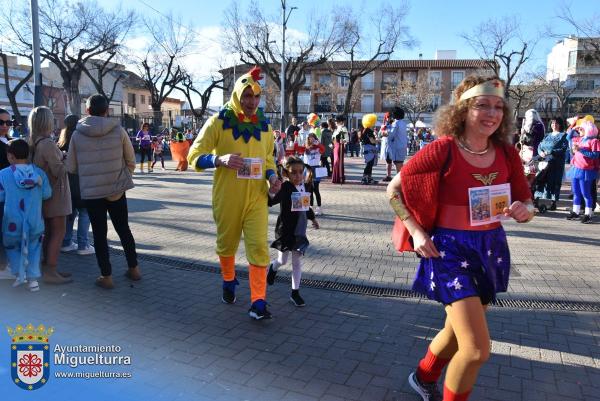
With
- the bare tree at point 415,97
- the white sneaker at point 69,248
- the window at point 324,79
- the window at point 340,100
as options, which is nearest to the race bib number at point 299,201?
the white sneaker at point 69,248

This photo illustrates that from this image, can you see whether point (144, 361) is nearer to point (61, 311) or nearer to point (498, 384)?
point (61, 311)

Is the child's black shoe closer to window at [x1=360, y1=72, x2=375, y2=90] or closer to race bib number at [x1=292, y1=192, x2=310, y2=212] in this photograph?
race bib number at [x1=292, y1=192, x2=310, y2=212]

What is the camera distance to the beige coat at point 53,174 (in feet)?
16.9

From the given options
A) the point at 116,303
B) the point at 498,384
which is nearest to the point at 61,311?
the point at 116,303

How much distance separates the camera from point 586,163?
8.60 meters

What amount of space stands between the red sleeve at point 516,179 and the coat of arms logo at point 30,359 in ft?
10.8

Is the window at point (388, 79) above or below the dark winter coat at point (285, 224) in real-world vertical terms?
above

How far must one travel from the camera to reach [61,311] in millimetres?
4453

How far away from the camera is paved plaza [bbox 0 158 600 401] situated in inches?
126

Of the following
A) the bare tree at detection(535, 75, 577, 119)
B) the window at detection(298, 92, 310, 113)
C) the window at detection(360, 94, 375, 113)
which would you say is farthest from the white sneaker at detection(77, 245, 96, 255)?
the window at detection(360, 94, 375, 113)

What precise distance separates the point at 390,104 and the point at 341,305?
66.9 meters

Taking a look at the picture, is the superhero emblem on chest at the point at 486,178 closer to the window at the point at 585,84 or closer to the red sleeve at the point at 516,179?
the red sleeve at the point at 516,179

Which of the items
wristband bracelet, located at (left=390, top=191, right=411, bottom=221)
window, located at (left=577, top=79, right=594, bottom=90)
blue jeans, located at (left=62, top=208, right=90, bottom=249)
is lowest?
blue jeans, located at (left=62, top=208, right=90, bottom=249)

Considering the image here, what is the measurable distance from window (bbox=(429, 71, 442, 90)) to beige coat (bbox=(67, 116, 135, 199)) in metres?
61.8
